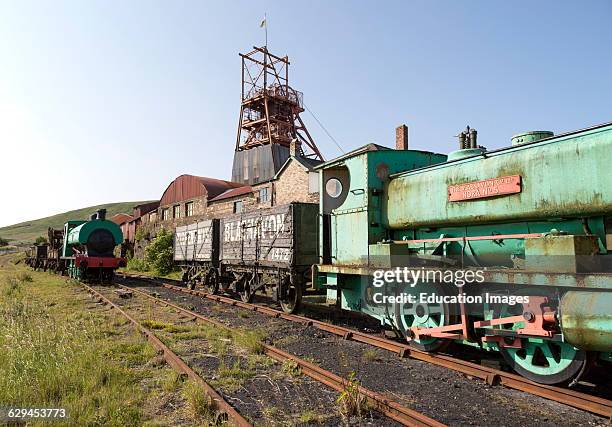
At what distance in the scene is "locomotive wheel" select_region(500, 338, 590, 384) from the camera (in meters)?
4.98

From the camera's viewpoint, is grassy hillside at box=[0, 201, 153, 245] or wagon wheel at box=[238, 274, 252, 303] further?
grassy hillside at box=[0, 201, 153, 245]

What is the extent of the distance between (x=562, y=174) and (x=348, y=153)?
434 cm

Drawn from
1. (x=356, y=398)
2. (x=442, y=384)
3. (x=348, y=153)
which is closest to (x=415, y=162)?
(x=348, y=153)

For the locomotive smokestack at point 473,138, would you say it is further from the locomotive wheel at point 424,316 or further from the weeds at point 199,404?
the weeds at point 199,404

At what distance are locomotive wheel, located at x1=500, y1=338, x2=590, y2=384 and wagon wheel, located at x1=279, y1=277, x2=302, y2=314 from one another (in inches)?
246

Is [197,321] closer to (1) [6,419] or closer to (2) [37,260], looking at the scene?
(1) [6,419]

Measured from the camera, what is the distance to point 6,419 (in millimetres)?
4281

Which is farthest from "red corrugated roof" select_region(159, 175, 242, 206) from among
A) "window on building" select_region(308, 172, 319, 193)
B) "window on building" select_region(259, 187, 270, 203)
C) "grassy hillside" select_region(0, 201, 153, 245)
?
"grassy hillside" select_region(0, 201, 153, 245)

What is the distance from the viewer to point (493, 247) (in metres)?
6.32

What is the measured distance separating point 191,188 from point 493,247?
3377 cm

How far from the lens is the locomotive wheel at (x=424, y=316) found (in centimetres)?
667

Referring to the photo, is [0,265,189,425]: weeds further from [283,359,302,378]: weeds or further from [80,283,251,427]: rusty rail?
[283,359,302,378]: weeds

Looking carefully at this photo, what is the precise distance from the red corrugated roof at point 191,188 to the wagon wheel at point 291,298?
2445 centimetres

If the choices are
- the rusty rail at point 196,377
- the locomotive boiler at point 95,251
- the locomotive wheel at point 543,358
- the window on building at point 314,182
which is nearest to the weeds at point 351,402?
the rusty rail at point 196,377
